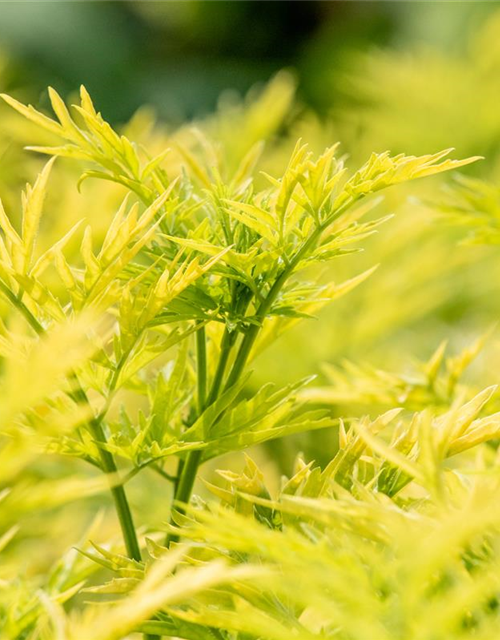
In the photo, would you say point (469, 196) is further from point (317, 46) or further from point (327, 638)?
point (317, 46)

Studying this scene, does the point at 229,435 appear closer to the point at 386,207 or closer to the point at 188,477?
the point at 188,477

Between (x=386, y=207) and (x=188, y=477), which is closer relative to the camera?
(x=188, y=477)

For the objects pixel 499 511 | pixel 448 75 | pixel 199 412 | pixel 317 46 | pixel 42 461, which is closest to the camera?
pixel 499 511

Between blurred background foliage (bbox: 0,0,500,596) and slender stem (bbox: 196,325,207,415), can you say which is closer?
slender stem (bbox: 196,325,207,415)

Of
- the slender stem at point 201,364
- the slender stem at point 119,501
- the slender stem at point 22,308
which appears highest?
the slender stem at point 22,308

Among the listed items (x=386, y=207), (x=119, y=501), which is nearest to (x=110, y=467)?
(x=119, y=501)

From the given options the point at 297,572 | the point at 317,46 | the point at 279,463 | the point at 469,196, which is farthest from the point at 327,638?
the point at 317,46

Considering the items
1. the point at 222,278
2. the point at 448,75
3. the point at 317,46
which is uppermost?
the point at 317,46

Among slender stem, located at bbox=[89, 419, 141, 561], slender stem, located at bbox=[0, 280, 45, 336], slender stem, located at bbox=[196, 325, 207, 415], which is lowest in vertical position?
slender stem, located at bbox=[89, 419, 141, 561]

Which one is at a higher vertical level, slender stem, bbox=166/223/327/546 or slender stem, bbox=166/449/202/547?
slender stem, bbox=166/223/327/546

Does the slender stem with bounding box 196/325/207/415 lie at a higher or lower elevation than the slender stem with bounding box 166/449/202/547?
higher

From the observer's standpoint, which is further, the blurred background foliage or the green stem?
the blurred background foliage
